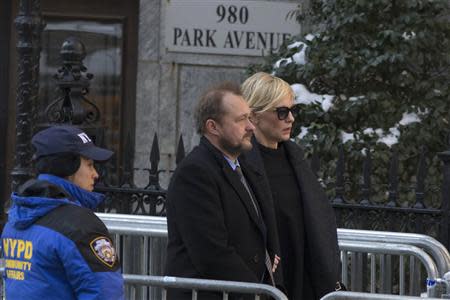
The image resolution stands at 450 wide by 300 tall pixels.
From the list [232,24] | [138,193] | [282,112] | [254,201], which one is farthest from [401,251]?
[232,24]

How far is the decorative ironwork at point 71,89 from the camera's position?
7.58 meters

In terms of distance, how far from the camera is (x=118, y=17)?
11.5m

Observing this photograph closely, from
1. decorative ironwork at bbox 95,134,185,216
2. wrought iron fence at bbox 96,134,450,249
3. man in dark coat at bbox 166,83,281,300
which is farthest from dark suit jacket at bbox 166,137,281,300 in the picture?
decorative ironwork at bbox 95,134,185,216

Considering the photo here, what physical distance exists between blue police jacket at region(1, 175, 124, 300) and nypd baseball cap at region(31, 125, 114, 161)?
0.09 meters

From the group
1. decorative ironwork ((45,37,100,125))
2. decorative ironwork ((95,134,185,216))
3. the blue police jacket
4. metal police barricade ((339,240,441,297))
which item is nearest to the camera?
the blue police jacket

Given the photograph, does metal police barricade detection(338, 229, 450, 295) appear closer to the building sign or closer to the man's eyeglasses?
the man's eyeglasses

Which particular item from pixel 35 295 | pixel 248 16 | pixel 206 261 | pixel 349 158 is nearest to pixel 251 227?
pixel 206 261

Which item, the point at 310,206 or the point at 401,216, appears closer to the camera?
the point at 310,206

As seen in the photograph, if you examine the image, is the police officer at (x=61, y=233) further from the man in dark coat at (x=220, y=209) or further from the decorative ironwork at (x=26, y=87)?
the decorative ironwork at (x=26, y=87)

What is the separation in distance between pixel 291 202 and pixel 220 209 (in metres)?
0.62

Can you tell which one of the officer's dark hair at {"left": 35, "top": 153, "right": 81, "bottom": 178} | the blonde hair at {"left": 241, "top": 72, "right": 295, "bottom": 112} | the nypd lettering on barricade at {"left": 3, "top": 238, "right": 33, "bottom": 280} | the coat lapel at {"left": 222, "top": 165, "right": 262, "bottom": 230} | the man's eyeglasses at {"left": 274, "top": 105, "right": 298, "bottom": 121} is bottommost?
the nypd lettering on barricade at {"left": 3, "top": 238, "right": 33, "bottom": 280}

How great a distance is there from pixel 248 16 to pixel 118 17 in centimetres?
125

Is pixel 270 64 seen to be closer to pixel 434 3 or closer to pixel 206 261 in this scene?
pixel 434 3

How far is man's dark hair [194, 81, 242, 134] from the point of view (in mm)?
4969
